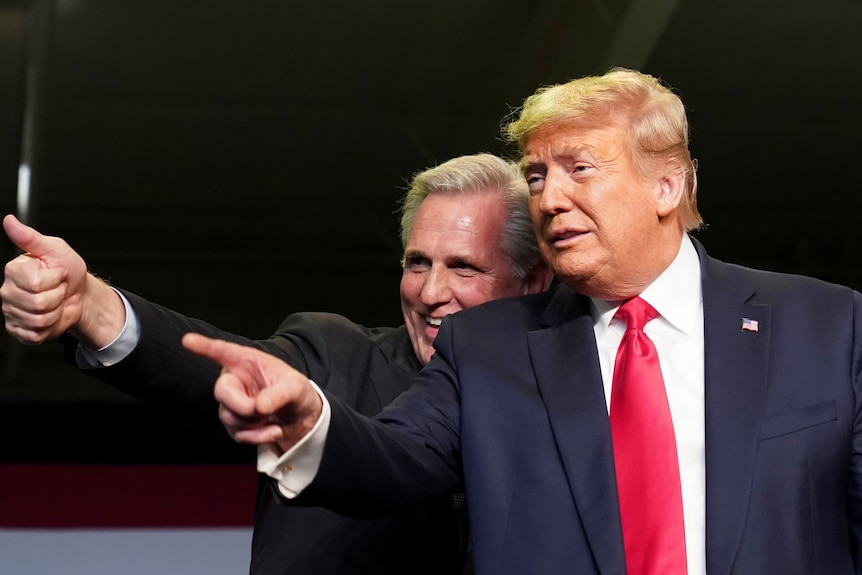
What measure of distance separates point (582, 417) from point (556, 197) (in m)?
0.28

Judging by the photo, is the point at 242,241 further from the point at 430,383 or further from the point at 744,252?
the point at 430,383

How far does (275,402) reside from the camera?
110cm

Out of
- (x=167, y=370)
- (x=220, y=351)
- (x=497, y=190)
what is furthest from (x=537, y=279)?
(x=220, y=351)

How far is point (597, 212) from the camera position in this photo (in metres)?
1.52

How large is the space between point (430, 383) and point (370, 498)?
10.1 inches

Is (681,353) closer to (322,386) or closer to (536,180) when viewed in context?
(536,180)

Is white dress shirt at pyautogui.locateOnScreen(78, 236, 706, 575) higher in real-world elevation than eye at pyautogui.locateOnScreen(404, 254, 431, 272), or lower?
lower

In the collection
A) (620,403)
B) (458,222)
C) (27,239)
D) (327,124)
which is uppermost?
(327,124)

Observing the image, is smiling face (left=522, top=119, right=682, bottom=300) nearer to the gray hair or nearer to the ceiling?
the gray hair

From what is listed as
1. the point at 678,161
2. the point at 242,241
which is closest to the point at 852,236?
the point at 242,241

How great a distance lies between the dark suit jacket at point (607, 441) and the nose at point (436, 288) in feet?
1.03

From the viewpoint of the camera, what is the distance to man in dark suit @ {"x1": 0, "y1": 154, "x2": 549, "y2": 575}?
4.41ft

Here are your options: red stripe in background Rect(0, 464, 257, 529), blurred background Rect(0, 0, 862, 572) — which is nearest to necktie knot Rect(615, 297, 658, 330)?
red stripe in background Rect(0, 464, 257, 529)

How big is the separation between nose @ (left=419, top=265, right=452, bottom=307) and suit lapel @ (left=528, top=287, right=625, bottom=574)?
293 mm
